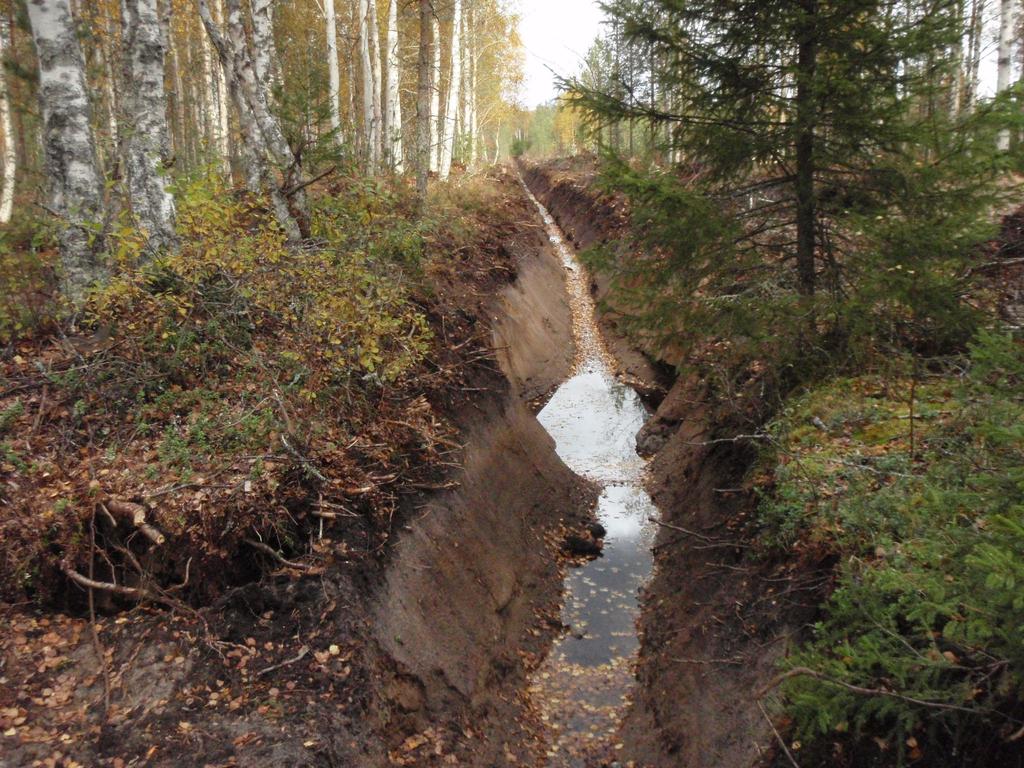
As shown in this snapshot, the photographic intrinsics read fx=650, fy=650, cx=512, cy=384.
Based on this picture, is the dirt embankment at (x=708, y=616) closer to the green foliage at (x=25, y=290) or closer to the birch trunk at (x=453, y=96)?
the green foliage at (x=25, y=290)

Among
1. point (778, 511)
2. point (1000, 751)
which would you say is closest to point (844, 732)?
point (1000, 751)

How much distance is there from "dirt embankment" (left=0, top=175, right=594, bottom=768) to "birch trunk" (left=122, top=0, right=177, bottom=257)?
378 centimetres

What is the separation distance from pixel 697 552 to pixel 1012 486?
459 centimetres

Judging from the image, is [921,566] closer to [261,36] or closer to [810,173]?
[810,173]

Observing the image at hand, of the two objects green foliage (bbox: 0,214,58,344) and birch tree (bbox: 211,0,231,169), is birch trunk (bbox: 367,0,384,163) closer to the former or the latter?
birch tree (bbox: 211,0,231,169)

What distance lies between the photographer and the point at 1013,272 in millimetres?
7715

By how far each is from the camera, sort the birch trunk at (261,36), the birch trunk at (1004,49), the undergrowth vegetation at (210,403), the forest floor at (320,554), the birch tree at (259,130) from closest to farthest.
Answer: the forest floor at (320,554) < the undergrowth vegetation at (210,403) < the birch tree at (259,130) < the birch trunk at (261,36) < the birch trunk at (1004,49)

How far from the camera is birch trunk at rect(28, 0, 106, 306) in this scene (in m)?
6.39

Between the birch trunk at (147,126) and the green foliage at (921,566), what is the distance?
681 centimetres

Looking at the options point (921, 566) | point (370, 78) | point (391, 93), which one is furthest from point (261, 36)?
point (921, 566)

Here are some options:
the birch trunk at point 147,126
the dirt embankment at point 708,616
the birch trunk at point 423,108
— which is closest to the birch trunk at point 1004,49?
the dirt embankment at point 708,616

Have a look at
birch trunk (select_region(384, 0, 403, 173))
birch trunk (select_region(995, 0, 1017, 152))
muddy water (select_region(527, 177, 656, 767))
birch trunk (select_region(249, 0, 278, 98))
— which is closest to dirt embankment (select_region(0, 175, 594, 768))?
muddy water (select_region(527, 177, 656, 767))

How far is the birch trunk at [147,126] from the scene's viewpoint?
23.1 ft

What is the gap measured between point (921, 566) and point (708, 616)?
2.72 metres
